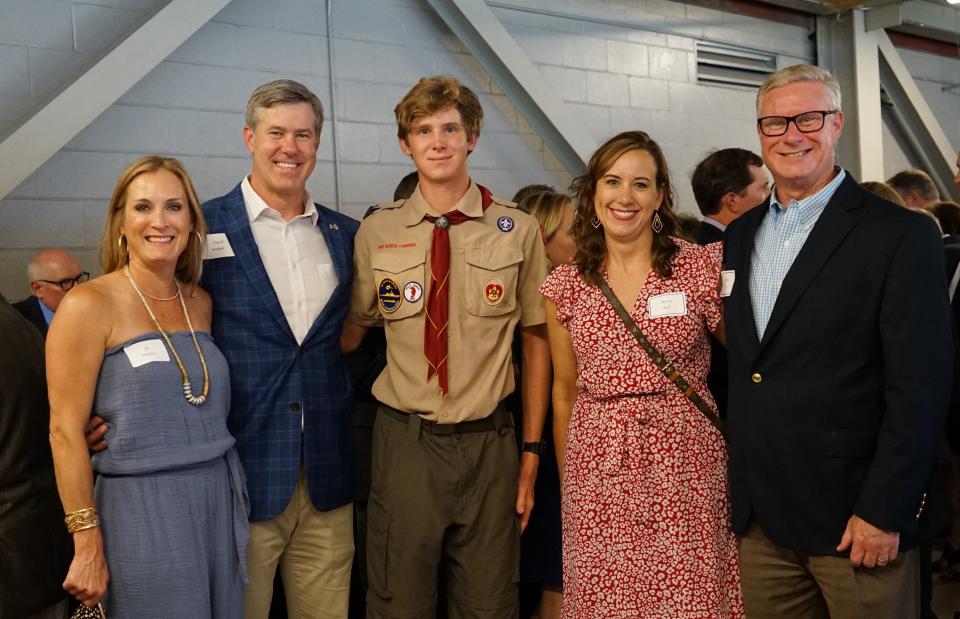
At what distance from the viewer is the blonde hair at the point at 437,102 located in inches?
103

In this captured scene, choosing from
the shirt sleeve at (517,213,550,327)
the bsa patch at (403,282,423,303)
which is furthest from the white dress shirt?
the shirt sleeve at (517,213,550,327)

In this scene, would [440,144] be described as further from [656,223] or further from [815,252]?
[815,252]

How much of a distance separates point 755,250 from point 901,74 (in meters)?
5.88

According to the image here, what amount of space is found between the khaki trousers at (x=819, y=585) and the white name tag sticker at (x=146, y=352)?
5.27 feet

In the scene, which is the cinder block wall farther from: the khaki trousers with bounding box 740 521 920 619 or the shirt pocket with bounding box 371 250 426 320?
the khaki trousers with bounding box 740 521 920 619

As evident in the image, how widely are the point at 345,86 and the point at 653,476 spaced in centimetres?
305

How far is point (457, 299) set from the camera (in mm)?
2643

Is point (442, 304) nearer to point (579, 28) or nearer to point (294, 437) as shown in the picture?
point (294, 437)

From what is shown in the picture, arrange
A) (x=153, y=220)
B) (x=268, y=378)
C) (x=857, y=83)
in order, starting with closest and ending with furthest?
(x=153, y=220)
(x=268, y=378)
(x=857, y=83)

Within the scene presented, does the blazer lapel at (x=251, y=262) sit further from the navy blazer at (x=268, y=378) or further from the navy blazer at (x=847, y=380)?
the navy blazer at (x=847, y=380)

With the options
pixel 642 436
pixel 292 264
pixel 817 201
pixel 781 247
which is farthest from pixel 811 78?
pixel 292 264

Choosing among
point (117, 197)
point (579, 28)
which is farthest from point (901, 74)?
point (117, 197)

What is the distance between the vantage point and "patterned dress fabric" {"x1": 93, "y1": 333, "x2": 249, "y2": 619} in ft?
6.83

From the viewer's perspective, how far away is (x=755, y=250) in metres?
2.33
